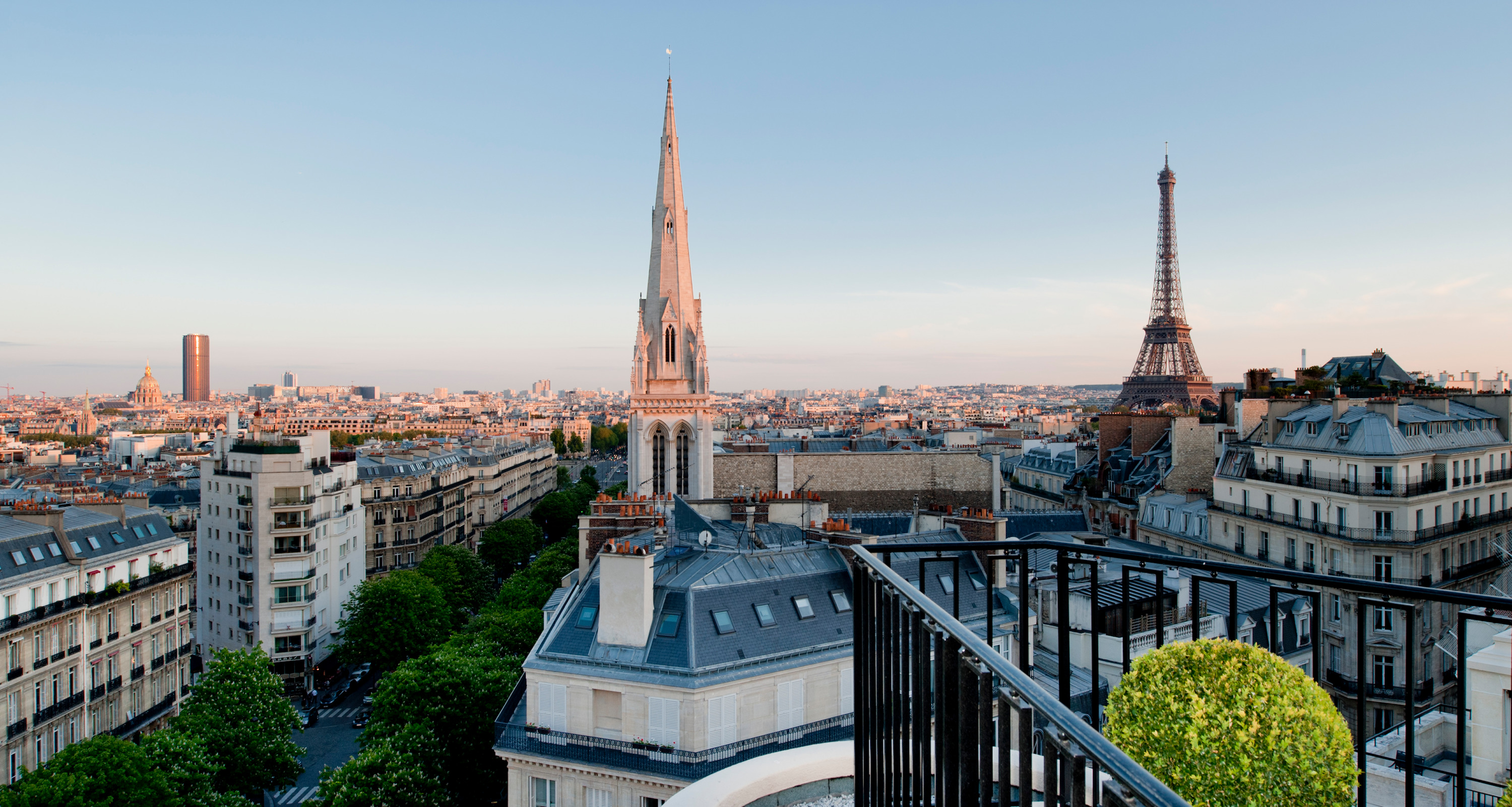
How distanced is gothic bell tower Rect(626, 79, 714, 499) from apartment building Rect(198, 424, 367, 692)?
15205mm

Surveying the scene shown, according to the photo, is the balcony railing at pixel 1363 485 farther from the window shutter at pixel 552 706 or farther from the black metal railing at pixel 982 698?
the black metal railing at pixel 982 698

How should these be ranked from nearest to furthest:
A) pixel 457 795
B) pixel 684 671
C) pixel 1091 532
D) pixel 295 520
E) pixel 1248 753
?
pixel 1248 753 < pixel 684 671 < pixel 457 795 < pixel 1091 532 < pixel 295 520

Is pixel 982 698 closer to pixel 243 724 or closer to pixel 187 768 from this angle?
pixel 187 768

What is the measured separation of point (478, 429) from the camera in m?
170

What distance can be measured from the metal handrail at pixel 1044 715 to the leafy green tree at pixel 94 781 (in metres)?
19.4

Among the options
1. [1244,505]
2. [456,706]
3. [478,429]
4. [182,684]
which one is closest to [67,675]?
[182,684]

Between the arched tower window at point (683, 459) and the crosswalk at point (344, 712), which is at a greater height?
the arched tower window at point (683, 459)

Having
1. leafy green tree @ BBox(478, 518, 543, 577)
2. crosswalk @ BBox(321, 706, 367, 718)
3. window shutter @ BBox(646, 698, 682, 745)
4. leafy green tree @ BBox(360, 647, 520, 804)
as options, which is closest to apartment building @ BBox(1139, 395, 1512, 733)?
window shutter @ BBox(646, 698, 682, 745)

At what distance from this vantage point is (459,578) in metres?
43.6

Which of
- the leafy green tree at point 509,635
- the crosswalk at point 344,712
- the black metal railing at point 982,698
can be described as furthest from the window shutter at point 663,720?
the crosswalk at point 344,712

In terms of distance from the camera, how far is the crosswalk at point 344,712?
34.0 m

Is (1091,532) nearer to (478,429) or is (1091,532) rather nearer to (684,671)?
(684,671)

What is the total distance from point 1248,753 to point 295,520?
38.7m

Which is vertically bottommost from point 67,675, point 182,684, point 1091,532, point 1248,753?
point 182,684
